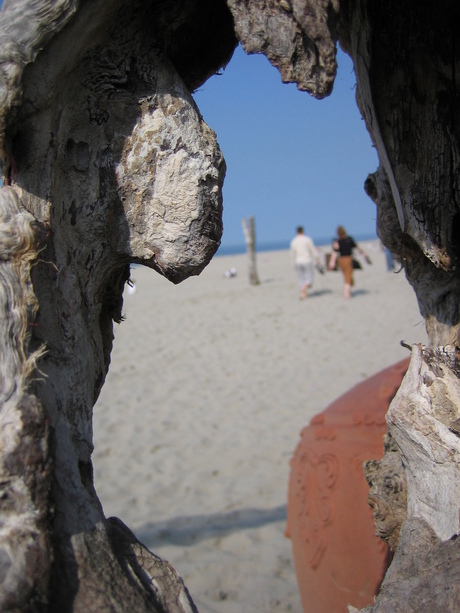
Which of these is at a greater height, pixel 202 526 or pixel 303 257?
pixel 303 257

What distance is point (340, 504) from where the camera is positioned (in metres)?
2.54

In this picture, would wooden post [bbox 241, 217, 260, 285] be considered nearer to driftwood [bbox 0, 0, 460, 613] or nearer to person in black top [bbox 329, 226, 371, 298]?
person in black top [bbox 329, 226, 371, 298]

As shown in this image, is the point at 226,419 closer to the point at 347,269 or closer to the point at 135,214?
the point at 135,214

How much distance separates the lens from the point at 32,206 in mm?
1259

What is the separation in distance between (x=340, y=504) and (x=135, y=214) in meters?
1.74

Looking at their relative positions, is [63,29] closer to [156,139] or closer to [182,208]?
[156,139]

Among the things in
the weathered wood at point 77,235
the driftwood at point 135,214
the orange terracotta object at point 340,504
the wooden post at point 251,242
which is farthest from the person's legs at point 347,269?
the weathered wood at point 77,235

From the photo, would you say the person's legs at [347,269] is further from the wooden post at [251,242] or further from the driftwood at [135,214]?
the driftwood at [135,214]

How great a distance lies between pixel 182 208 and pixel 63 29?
465mm

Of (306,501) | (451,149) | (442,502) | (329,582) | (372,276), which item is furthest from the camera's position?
(372,276)

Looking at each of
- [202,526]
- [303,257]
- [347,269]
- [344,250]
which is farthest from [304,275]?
[202,526]

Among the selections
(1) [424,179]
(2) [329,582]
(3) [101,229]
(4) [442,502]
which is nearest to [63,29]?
(3) [101,229]

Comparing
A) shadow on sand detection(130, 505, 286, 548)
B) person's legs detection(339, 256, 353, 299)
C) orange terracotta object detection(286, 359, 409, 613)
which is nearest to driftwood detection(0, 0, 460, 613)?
Answer: orange terracotta object detection(286, 359, 409, 613)

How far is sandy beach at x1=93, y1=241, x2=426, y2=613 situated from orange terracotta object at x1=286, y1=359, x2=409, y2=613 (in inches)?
31.3
